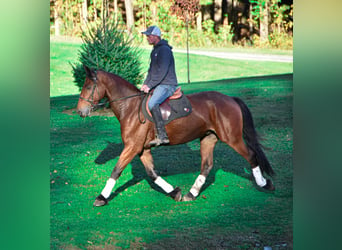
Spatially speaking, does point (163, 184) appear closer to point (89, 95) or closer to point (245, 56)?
point (89, 95)

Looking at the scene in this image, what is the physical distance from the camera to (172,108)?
21.5 feet

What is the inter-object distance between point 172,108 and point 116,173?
1092mm

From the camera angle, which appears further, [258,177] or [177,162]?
[177,162]

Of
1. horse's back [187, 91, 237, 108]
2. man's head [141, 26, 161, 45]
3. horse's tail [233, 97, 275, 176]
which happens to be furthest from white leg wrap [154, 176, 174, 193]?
man's head [141, 26, 161, 45]

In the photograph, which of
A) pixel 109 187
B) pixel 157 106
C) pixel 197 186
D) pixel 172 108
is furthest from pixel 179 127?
pixel 109 187

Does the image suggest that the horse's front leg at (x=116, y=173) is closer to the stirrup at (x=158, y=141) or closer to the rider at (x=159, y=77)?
the stirrup at (x=158, y=141)

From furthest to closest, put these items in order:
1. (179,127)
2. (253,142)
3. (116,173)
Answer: (253,142)
(179,127)
(116,173)

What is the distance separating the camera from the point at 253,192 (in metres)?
7.28

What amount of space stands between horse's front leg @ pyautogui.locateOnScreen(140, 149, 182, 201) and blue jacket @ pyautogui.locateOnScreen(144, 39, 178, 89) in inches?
35.9

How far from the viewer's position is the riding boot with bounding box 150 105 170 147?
21.1 feet

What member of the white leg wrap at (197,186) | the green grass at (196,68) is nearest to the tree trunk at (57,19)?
the green grass at (196,68)

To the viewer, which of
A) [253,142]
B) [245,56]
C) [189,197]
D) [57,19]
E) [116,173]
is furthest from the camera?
[57,19]
